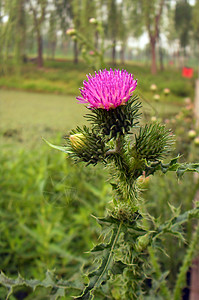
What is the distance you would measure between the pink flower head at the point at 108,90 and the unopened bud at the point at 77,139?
7 cm

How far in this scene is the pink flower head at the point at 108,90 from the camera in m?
0.42

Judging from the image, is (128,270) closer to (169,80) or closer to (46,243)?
(46,243)

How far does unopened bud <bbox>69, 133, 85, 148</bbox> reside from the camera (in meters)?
0.48

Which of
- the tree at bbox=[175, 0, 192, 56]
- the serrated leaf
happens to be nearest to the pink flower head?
the serrated leaf

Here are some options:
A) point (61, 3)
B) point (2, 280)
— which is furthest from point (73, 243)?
point (61, 3)

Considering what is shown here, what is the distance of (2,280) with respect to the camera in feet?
1.77

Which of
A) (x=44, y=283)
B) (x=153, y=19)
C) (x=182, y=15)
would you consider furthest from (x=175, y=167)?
(x=182, y=15)

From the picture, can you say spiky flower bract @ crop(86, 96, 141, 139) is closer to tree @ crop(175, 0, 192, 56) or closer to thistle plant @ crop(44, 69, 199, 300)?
thistle plant @ crop(44, 69, 199, 300)

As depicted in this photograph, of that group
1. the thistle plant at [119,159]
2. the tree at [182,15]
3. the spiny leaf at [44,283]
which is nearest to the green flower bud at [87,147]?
the thistle plant at [119,159]

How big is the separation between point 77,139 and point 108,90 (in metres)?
0.11

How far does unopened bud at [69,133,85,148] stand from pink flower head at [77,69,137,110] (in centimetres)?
7

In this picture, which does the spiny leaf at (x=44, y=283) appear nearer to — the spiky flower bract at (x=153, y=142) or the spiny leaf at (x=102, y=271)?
the spiny leaf at (x=102, y=271)

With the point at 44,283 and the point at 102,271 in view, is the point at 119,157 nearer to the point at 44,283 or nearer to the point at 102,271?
the point at 102,271

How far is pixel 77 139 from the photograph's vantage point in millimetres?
495
